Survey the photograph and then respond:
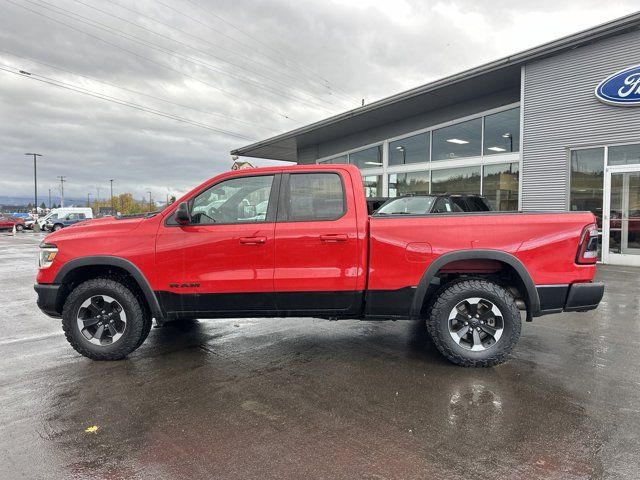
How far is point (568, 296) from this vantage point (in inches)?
159

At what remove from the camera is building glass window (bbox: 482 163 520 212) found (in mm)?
13094

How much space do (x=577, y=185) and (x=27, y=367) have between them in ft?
40.9

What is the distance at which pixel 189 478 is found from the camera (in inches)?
98.3

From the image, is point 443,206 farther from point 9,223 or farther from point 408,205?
point 9,223

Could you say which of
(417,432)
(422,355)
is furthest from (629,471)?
(422,355)

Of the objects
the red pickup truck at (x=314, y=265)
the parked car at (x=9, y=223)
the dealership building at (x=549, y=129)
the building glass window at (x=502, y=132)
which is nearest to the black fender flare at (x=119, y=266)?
the red pickup truck at (x=314, y=265)

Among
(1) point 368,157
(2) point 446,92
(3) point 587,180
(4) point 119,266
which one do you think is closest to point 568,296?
(4) point 119,266

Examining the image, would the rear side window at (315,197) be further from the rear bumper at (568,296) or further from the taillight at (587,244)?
the taillight at (587,244)

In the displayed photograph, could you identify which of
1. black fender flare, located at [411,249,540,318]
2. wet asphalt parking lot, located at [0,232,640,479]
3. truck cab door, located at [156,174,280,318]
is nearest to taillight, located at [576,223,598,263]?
black fender flare, located at [411,249,540,318]

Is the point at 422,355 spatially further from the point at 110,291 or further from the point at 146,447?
the point at 110,291

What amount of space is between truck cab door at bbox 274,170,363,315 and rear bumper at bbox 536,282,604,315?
5.77 feet

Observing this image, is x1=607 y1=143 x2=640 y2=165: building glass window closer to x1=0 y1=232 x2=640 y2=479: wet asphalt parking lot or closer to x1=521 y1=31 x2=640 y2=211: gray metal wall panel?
x1=521 y1=31 x2=640 y2=211: gray metal wall panel

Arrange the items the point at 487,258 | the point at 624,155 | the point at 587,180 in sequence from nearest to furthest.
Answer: the point at 487,258
the point at 624,155
the point at 587,180

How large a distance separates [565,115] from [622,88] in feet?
4.35
